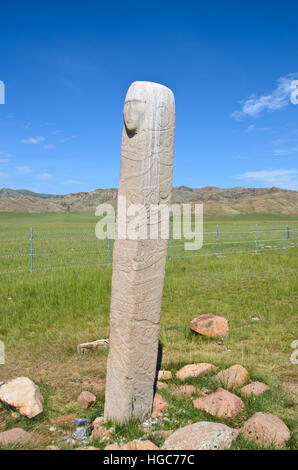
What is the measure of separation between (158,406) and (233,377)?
947mm

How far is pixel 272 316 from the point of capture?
7.11 meters

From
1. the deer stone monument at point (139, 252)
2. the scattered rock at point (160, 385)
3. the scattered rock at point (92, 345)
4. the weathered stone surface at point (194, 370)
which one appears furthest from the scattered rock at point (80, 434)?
the scattered rock at point (92, 345)

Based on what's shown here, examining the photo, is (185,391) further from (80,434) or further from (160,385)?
(80,434)

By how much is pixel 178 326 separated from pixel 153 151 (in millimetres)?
4054

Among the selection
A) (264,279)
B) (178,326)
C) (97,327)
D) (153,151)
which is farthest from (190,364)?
(264,279)

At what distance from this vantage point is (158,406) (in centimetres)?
379

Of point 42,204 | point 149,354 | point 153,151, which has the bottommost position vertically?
point 149,354

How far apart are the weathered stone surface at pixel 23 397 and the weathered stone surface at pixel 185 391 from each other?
57.0 inches

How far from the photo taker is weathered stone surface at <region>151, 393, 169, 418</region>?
3695mm

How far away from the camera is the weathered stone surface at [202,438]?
2762mm

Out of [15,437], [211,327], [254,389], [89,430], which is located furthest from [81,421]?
[211,327]

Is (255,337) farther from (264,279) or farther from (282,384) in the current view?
(264,279)

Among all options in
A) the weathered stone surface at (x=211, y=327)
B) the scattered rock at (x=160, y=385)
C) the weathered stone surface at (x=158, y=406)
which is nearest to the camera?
the weathered stone surface at (x=158, y=406)

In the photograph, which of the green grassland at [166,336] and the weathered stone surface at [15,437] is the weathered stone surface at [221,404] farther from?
the weathered stone surface at [15,437]
